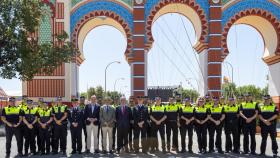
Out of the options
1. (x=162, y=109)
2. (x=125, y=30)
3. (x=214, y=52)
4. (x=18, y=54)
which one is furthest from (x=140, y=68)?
(x=18, y=54)

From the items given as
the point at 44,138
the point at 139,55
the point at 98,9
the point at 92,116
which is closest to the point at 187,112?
the point at 92,116

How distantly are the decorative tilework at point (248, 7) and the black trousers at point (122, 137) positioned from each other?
15.4 metres

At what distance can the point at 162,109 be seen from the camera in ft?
54.5

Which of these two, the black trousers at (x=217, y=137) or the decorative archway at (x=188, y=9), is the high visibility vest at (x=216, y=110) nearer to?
the black trousers at (x=217, y=137)

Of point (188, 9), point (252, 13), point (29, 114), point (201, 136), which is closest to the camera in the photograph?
point (29, 114)

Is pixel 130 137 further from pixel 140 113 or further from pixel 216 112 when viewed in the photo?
pixel 216 112

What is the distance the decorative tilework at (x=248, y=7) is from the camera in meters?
29.8

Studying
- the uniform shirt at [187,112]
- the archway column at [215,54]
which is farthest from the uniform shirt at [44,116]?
the archway column at [215,54]

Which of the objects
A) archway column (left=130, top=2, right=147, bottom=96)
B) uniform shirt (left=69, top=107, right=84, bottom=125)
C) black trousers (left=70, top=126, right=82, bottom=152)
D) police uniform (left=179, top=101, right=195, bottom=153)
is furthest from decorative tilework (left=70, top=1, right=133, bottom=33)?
black trousers (left=70, top=126, right=82, bottom=152)

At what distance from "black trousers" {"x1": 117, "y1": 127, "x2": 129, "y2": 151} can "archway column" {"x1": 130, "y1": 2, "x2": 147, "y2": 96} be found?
42.1ft

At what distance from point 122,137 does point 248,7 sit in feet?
54.2

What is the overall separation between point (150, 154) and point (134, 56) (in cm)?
1373

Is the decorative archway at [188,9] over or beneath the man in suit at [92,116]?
over

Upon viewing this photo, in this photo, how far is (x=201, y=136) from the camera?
16.6 metres
